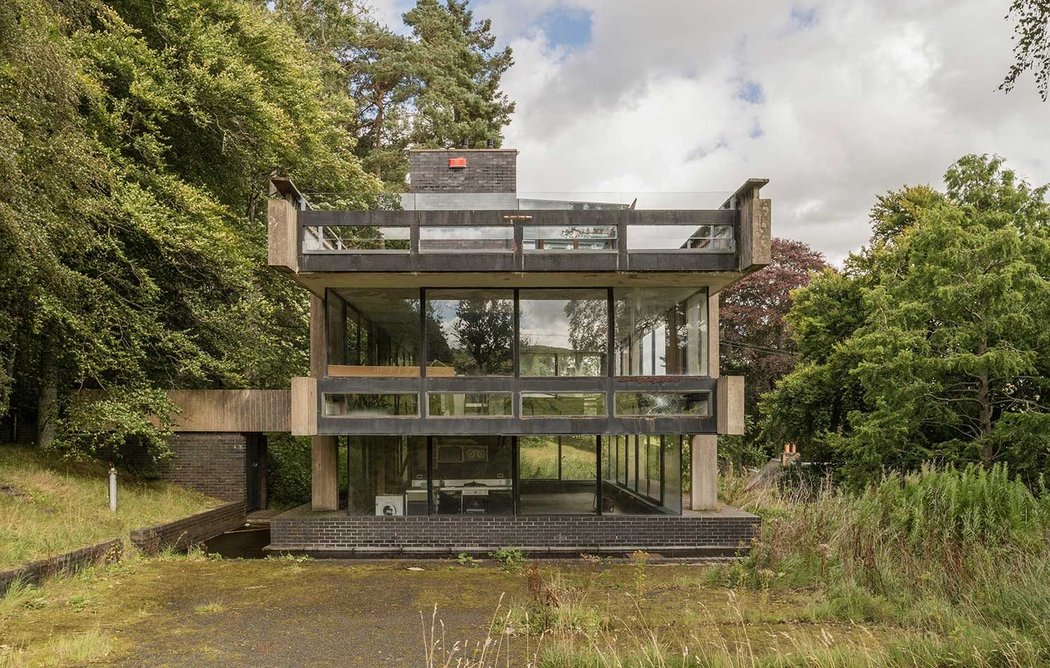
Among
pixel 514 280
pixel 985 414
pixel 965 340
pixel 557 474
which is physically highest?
pixel 514 280

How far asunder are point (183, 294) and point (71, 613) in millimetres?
8253

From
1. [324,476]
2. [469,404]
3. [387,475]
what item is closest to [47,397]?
[324,476]

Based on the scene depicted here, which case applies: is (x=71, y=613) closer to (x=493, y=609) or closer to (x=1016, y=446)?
(x=493, y=609)

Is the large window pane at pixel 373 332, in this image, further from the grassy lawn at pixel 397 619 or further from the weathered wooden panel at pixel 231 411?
the grassy lawn at pixel 397 619

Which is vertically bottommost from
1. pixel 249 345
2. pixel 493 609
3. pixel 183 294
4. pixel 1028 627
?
pixel 493 609

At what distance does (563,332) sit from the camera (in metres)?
12.0

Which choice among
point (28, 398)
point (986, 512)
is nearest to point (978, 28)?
point (986, 512)

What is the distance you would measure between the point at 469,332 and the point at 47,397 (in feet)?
28.1

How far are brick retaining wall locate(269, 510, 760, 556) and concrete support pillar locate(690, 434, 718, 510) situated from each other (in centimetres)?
103

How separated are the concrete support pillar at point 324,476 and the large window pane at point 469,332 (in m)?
2.89

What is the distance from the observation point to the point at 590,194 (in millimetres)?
12164

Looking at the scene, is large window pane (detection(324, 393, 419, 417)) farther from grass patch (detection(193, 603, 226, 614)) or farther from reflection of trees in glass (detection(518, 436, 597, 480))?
grass patch (detection(193, 603, 226, 614))

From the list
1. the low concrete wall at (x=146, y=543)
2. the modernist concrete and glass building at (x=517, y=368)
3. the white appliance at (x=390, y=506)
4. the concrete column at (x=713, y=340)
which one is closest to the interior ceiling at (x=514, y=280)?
the modernist concrete and glass building at (x=517, y=368)

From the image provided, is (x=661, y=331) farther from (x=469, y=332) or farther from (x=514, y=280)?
(x=469, y=332)
